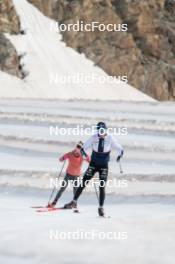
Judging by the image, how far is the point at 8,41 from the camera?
47.1 m

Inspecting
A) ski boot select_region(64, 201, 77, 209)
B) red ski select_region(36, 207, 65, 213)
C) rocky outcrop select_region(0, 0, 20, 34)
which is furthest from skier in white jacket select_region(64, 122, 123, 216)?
rocky outcrop select_region(0, 0, 20, 34)

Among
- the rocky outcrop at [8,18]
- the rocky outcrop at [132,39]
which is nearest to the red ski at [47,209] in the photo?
the rocky outcrop at [8,18]

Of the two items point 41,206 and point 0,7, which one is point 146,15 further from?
point 41,206

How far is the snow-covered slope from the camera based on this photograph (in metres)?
43.7

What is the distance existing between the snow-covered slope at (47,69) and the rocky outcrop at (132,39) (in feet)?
4.85

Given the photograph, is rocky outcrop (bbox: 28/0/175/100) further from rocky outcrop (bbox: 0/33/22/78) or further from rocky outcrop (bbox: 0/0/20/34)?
rocky outcrop (bbox: 0/33/22/78)

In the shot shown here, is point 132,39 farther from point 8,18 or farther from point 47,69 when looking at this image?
point 8,18

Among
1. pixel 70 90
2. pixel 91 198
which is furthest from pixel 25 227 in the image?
pixel 70 90

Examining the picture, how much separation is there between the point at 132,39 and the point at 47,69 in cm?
1183

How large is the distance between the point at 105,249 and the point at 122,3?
50477 millimetres

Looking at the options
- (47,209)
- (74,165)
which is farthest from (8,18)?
(47,209)

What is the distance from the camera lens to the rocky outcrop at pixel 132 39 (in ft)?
174

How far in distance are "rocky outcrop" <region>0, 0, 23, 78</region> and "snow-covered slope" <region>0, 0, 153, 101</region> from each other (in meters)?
0.87

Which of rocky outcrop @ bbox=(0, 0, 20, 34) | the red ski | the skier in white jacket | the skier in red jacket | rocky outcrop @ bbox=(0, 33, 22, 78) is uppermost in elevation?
rocky outcrop @ bbox=(0, 0, 20, 34)
